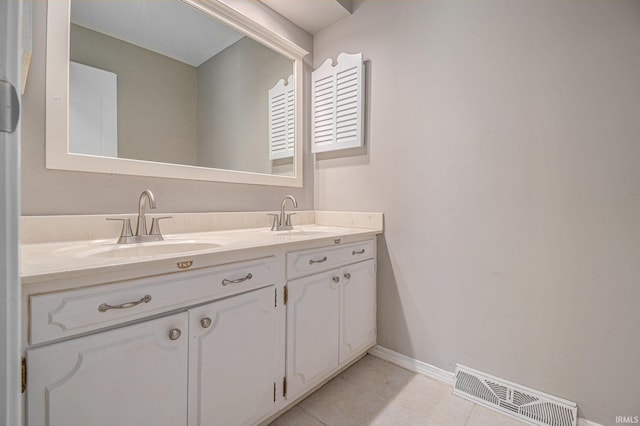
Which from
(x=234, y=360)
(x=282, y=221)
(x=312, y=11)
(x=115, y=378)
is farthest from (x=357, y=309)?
(x=312, y=11)

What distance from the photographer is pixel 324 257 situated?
1421 mm

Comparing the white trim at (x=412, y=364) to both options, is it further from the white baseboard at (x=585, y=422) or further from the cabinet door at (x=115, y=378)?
the cabinet door at (x=115, y=378)

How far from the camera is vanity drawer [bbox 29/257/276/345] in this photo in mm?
668

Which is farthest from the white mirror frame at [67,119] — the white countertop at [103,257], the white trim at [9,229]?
the white trim at [9,229]

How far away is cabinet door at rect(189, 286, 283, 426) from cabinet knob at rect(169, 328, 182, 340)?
0.04m

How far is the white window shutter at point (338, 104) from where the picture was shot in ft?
6.14

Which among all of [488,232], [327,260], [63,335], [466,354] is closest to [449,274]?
[488,232]

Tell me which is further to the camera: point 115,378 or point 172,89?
point 172,89

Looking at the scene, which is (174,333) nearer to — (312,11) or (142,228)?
(142,228)

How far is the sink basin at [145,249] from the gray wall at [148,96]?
0.44m

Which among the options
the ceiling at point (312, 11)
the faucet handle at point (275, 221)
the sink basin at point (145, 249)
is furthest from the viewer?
the ceiling at point (312, 11)

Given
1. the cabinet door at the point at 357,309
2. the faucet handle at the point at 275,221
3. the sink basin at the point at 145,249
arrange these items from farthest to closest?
the faucet handle at the point at 275,221
the cabinet door at the point at 357,309
the sink basin at the point at 145,249

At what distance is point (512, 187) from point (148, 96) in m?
1.84

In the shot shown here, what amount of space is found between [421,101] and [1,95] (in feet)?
5.66
